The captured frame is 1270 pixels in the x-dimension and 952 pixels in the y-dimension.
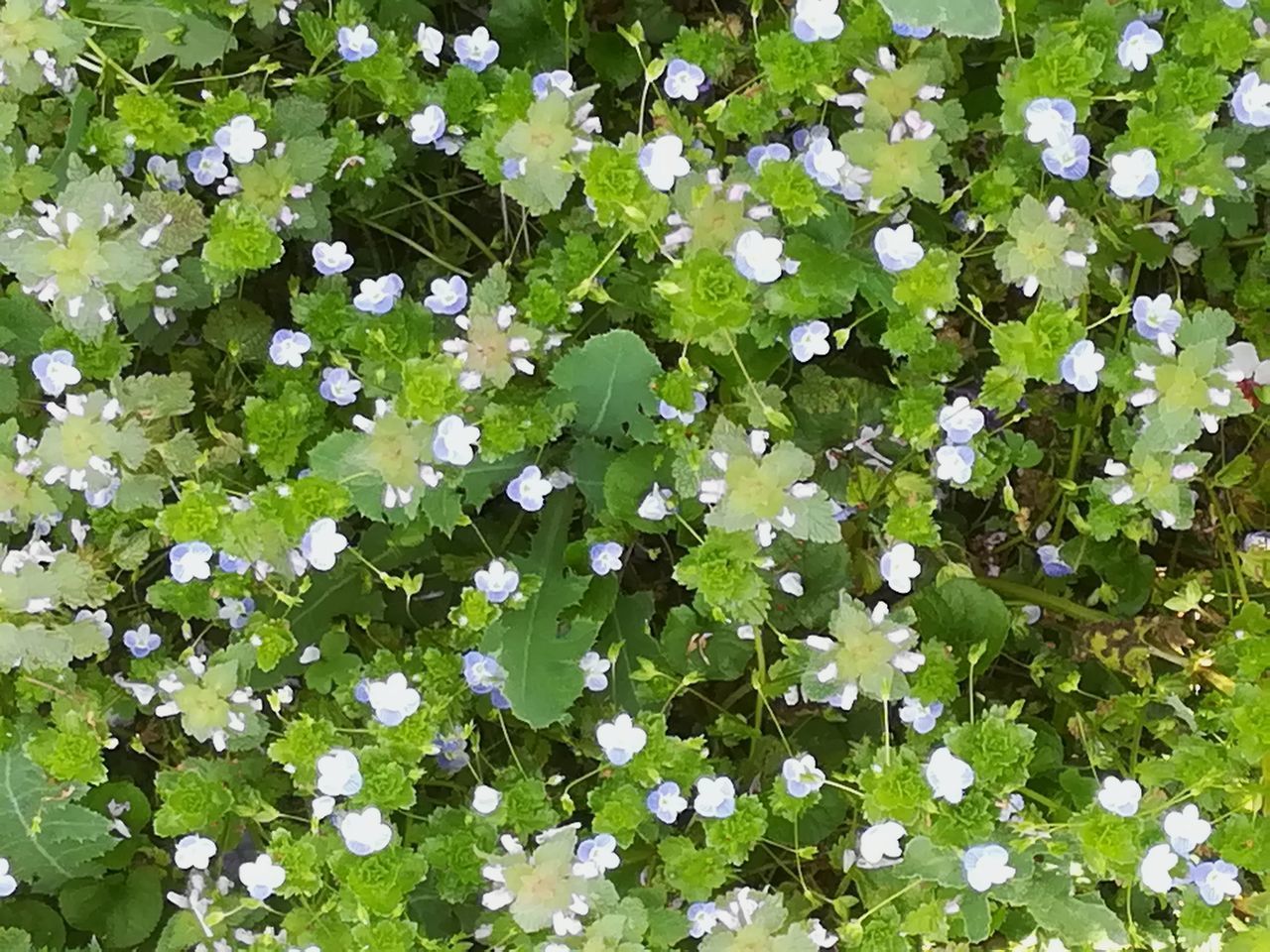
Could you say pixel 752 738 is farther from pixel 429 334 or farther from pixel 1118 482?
pixel 429 334

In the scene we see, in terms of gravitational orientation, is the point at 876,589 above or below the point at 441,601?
above

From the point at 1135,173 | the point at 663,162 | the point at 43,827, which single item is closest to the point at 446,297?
the point at 663,162

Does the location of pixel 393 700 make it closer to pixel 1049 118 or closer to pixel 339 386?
pixel 339 386

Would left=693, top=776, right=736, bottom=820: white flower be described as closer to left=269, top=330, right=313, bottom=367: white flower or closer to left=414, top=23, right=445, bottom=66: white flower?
left=269, top=330, right=313, bottom=367: white flower

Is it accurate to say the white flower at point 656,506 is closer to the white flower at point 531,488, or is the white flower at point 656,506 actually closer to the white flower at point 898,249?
the white flower at point 531,488

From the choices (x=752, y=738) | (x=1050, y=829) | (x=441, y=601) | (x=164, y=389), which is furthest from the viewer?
(x=441, y=601)

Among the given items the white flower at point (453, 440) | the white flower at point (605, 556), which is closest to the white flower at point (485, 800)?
the white flower at point (605, 556)

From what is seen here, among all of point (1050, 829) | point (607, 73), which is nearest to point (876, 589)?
point (1050, 829)
